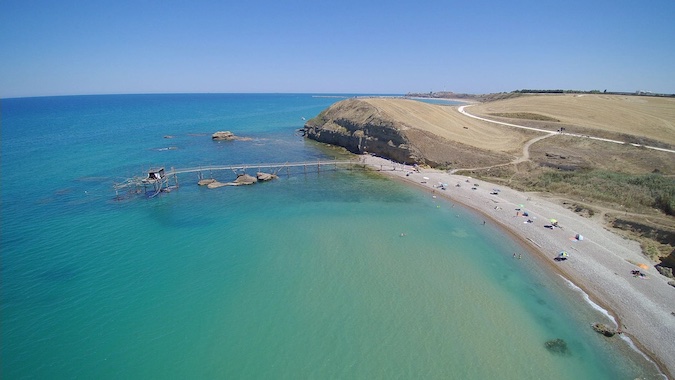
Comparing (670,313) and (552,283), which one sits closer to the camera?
(670,313)

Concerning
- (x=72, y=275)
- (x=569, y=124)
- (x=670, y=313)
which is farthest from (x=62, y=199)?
(x=569, y=124)

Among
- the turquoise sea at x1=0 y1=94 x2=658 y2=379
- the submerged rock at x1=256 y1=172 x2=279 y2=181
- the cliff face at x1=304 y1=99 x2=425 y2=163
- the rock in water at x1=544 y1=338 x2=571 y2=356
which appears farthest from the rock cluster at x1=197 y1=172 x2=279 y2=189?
the rock in water at x1=544 y1=338 x2=571 y2=356

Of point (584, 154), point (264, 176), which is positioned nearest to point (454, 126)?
point (584, 154)

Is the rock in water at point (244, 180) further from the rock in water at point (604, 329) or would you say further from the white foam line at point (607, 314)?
the rock in water at point (604, 329)

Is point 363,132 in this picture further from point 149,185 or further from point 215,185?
point 149,185

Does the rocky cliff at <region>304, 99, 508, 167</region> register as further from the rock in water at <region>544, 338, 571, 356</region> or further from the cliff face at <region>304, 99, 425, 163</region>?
the rock in water at <region>544, 338, 571, 356</region>

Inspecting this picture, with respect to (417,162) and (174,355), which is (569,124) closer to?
(417,162)
